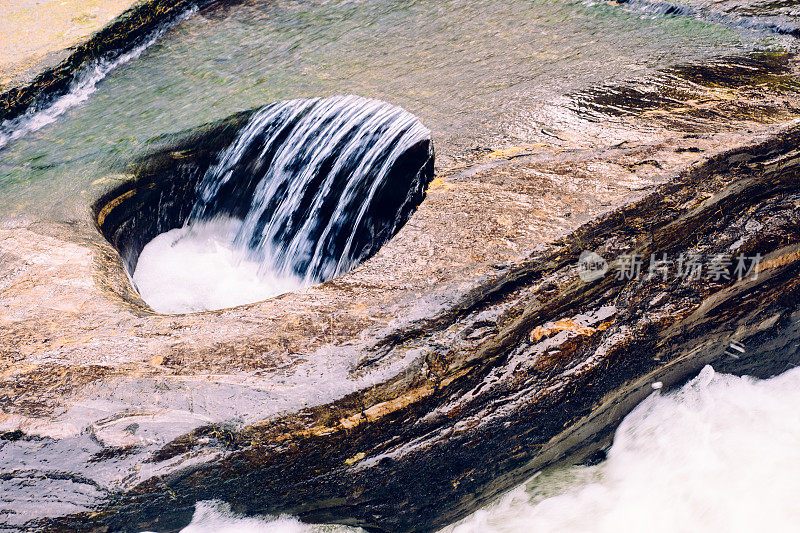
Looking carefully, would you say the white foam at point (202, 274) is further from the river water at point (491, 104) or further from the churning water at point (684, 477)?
the churning water at point (684, 477)

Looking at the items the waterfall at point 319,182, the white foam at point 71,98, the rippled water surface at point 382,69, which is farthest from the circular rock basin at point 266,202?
the white foam at point 71,98

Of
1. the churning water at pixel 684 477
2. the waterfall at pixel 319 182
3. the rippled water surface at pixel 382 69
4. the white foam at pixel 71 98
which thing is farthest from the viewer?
the white foam at pixel 71 98

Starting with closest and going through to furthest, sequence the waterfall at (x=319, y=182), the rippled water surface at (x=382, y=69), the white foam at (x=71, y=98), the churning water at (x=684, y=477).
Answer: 1. the churning water at (x=684, y=477)
2. the waterfall at (x=319, y=182)
3. the rippled water surface at (x=382, y=69)
4. the white foam at (x=71, y=98)

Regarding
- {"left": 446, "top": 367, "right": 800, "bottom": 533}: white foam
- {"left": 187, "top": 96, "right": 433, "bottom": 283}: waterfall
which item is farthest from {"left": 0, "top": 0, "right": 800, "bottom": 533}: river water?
{"left": 187, "top": 96, "right": 433, "bottom": 283}: waterfall

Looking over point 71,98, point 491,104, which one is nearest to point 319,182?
point 491,104

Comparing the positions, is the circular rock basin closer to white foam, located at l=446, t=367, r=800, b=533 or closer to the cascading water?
the cascading water

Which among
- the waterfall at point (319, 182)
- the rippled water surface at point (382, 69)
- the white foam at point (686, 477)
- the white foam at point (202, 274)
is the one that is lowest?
the white foam at point (686, 477)

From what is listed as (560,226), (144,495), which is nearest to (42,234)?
(144,495)
